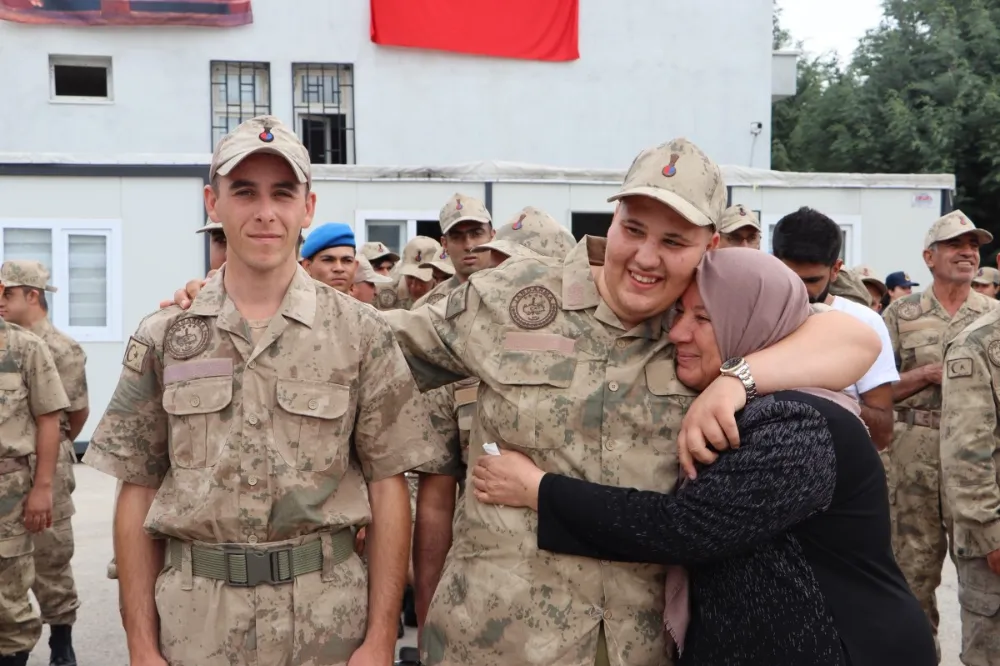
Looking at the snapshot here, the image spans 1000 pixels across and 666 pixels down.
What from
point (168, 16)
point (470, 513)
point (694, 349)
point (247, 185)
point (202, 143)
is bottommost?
point (470, 513)

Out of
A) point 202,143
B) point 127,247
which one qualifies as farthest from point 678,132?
point 127,247

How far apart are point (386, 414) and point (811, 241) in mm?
2329

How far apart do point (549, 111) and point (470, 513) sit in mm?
16010

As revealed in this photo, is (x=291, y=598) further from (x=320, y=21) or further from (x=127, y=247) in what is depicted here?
(x=320, y=21)

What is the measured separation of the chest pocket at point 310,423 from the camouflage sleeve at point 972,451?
2.91m

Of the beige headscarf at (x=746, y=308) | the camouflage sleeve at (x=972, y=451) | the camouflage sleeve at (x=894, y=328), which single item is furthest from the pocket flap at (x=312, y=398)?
the camouflage sleeve at (x=894, y=328)

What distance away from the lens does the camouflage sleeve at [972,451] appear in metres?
4.44

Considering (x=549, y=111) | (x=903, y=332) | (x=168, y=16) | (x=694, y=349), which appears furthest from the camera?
(x=549, y=111)

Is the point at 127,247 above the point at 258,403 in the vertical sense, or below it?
above

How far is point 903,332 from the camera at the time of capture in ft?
22.0

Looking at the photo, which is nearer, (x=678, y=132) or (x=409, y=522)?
(x=409, y=522)

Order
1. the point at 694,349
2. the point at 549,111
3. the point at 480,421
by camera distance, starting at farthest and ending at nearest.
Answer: the point at 549,111 < the point at 480,421 < the point at 694,349

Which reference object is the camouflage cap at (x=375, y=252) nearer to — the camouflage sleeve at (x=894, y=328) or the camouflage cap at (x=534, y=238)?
the camouflage cap at (x=534, y=238)

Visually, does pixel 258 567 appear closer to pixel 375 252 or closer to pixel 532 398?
pixel 532 398
